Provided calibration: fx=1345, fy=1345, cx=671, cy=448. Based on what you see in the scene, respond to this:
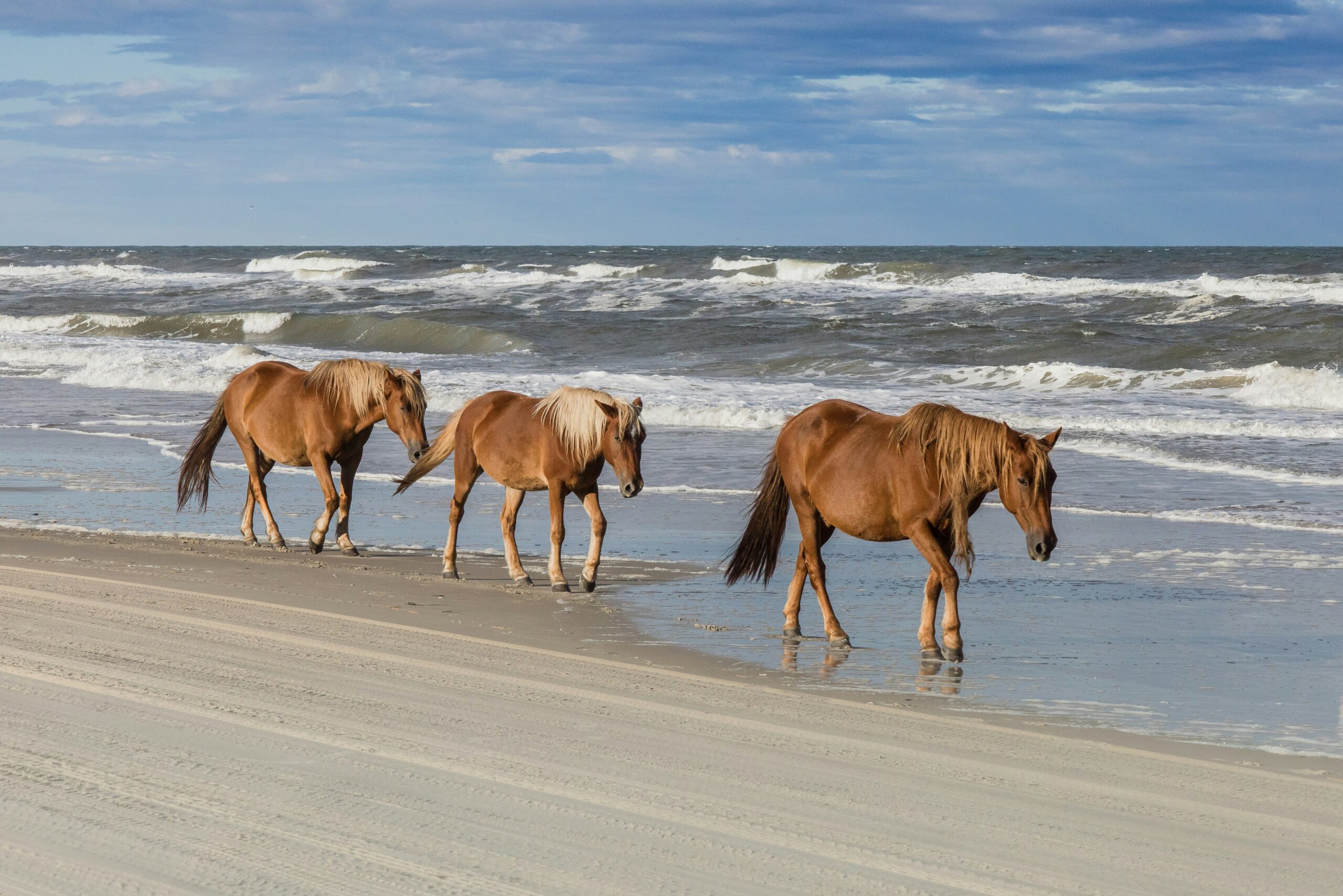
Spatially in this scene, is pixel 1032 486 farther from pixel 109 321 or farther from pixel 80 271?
pixel 80 271

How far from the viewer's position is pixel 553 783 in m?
3.77

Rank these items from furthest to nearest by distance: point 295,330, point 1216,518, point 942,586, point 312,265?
point 312,265 → point 295,330 → point 1216,518 → point 942,586

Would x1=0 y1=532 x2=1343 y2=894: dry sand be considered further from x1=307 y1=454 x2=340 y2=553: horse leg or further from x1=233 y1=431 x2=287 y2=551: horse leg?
x1=233 y1=431 x2=287 y2=551: horse leg

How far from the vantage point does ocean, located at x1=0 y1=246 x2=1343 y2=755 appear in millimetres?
5918

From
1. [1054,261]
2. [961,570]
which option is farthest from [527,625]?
[1054,261]

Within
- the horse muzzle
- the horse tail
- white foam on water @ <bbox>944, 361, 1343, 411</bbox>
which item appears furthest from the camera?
white foam on water @ <bbox>944, 361, 1343, 411</bbox>

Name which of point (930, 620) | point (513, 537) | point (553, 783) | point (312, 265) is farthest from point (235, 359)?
point (312, 265)

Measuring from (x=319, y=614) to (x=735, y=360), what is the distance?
64.1 ft

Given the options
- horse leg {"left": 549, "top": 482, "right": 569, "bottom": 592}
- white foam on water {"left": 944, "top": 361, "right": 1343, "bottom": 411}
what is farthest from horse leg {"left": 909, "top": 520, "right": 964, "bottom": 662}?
white foam on water {"left": 944, "top": 361, "right": 1343, "bottom": 411}

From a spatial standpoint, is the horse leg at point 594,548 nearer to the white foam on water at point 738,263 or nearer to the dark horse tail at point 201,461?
the dark horse tail at point 201,461

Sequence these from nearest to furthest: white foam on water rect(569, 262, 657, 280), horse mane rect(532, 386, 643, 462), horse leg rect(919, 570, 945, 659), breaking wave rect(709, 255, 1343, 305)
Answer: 1. horse leg rect(919, 570, 945, 659)
2. horse mane rect(532, 386, 643, 462)
3. breaking wave rect(709, 255, 1343, 305)
4. white foam on water rect(569, 262, 657, 280)

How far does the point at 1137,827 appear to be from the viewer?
3.55 m

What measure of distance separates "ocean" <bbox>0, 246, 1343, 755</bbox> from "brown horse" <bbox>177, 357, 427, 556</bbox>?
0.56m

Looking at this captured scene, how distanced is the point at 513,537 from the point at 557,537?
0.31m
